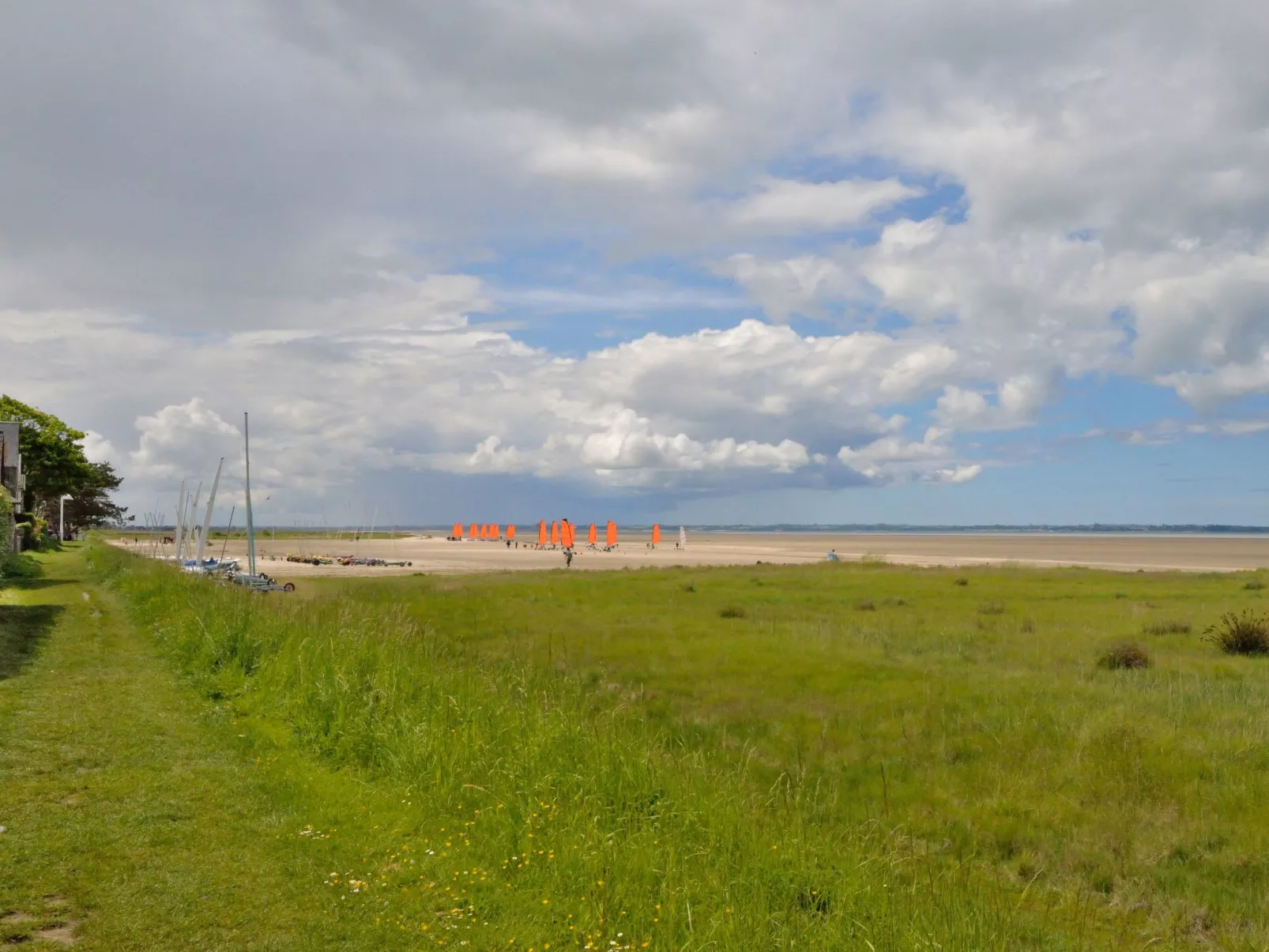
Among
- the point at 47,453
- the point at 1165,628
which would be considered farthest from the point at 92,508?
the point at 1165,628

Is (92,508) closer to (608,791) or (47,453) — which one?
(47,453)

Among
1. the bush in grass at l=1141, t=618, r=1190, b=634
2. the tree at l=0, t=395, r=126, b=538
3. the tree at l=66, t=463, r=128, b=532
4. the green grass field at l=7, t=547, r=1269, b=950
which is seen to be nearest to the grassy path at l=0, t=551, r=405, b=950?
the green grass field at l=7, t=547, r=1269, b=950

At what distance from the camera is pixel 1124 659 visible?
1783 centimetres

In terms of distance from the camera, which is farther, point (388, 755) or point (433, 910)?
point (388, 755)

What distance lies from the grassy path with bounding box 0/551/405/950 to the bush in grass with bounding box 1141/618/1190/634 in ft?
67.5

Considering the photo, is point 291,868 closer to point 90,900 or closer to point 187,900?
point 187,900

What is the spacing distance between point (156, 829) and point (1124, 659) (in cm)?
1714

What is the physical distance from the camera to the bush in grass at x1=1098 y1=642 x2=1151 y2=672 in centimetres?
1764

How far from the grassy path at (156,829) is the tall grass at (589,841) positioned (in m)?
0.54

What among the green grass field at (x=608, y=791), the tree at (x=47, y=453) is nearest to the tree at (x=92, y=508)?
the tree at (x=47, y=453)

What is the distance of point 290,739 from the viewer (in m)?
9.36

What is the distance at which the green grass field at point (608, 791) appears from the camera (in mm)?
5672

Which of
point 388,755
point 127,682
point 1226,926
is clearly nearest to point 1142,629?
point 1226,926

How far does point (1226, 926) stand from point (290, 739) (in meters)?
8.71
